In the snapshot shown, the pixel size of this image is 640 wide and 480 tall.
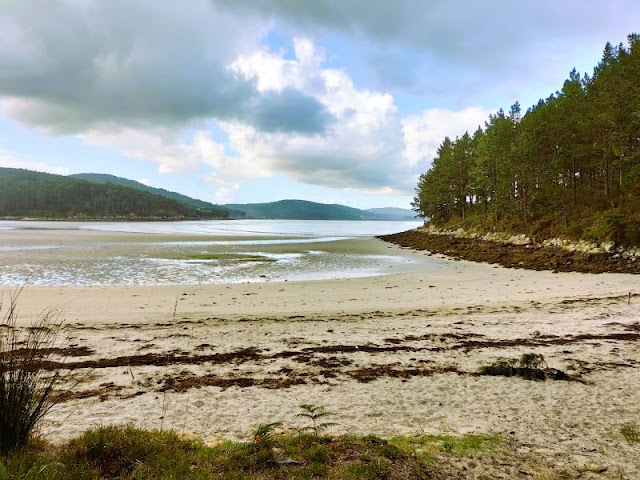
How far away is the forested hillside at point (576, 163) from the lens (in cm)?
2966

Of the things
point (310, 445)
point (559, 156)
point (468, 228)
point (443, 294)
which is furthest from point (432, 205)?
point (310, 445)

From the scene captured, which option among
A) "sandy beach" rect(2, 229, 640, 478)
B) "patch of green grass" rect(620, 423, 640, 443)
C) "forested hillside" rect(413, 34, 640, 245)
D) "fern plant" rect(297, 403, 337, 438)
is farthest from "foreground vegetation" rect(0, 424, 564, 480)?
"forested hillside" rect(413, 34, 640, 245)

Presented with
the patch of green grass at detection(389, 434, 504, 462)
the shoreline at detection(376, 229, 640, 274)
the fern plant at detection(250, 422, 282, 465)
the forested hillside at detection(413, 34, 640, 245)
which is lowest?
the patch of green grass at detection(389, 434, 504, 462)

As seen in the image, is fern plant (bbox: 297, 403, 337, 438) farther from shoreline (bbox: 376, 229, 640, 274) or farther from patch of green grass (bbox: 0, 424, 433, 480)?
shoreline (bbox: 376, 229, 640, 274)

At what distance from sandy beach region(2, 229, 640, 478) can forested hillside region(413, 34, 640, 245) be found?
1776cm

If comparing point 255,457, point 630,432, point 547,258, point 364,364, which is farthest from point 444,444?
point 547,258

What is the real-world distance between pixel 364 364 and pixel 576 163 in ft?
150

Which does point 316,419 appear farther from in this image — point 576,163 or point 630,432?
point 576,163

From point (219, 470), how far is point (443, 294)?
17045 millimetres

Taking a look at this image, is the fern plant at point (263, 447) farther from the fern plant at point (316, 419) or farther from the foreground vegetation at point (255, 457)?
the fern plant at point (316, 419)

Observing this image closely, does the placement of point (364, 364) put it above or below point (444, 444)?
below

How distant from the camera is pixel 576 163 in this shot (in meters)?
41.8

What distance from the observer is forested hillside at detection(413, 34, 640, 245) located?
29.7m

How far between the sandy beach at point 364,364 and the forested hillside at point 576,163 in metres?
17.8
